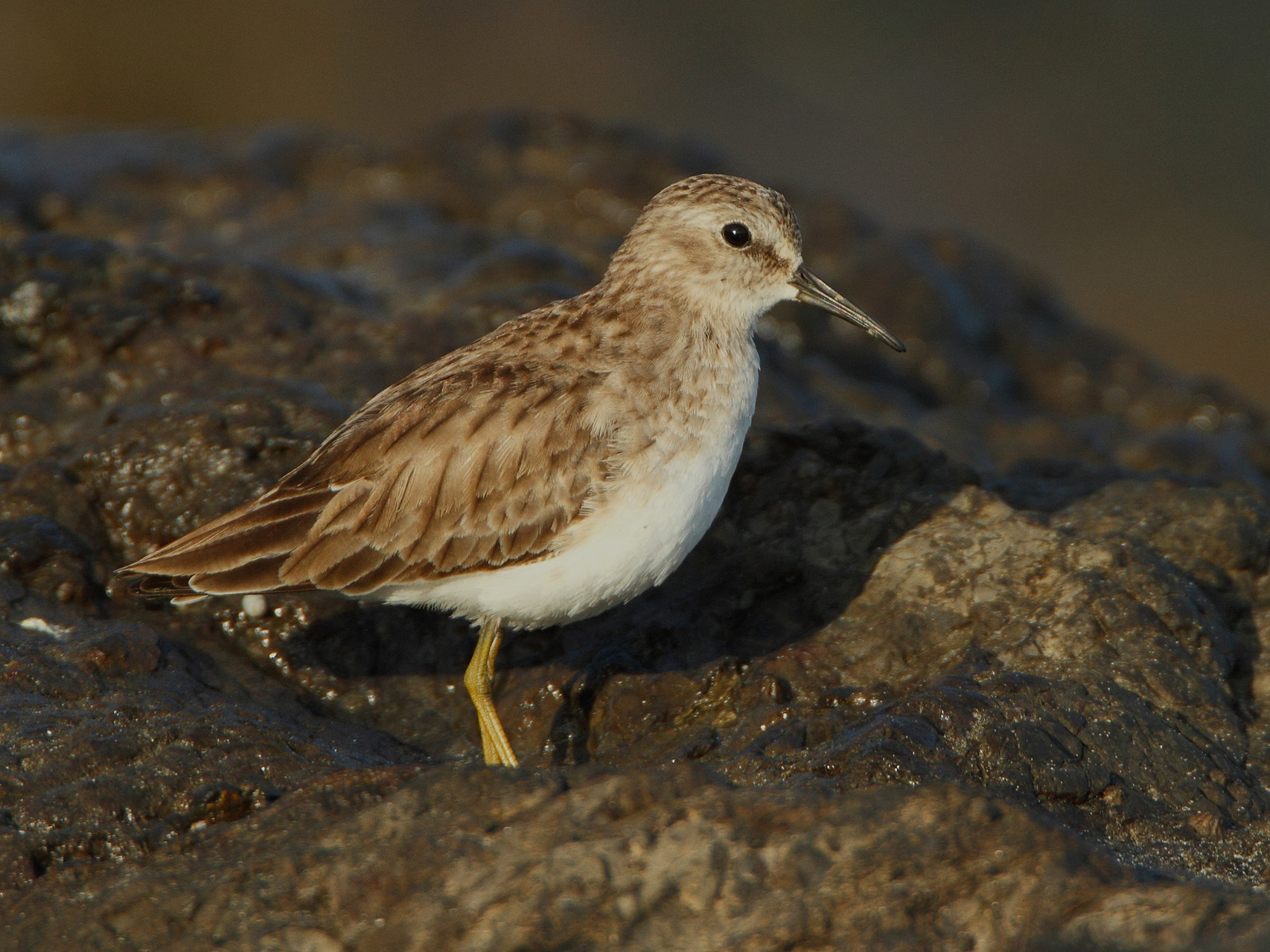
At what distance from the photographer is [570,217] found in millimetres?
11891

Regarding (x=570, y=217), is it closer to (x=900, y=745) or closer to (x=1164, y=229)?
(x=900, y=745)

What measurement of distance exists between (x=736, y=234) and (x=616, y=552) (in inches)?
71.2

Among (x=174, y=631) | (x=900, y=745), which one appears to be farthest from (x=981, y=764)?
(x=174, y=631)

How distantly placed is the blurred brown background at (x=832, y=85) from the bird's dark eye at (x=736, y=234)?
12.4 m

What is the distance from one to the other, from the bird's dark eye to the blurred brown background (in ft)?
40.5

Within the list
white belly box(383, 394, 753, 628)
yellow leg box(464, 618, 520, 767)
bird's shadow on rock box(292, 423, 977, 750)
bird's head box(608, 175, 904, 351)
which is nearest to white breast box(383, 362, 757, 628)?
white belly box(383, 394, 753, 628)

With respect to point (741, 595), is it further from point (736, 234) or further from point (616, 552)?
point (736, 234)

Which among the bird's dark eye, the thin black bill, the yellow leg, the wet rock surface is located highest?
the bird's dark eye

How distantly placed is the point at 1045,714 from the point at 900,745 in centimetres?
76

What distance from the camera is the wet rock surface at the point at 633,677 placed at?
3.54m

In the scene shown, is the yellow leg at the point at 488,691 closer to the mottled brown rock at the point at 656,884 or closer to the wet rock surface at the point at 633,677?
the wet rock surface at the point at 633,677

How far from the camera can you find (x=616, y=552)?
5.50 metres

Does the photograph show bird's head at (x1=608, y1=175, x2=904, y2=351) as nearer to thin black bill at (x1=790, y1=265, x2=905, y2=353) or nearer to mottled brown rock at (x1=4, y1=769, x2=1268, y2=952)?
thin black bill at (x1=790, y1=265, x2=905, y2=353)

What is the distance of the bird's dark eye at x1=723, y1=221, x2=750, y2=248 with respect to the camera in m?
6.30
